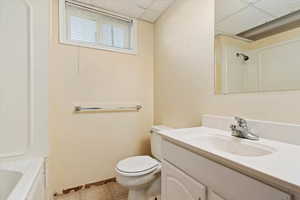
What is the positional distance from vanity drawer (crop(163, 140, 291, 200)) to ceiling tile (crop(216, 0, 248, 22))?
3.53 ft

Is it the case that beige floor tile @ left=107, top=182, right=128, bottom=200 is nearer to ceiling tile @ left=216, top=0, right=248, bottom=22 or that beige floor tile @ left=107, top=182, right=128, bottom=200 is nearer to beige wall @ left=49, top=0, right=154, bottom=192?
beige wall @ left=49, top=0, right=154, bottom=192

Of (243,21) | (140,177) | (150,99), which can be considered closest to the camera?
(243,21)

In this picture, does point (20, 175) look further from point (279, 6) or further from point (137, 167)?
point (279, 6)

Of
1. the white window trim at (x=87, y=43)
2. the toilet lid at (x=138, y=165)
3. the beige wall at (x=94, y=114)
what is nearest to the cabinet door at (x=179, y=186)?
the toilet lid at (x=138, y=165)

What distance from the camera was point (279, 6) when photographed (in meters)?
0.89

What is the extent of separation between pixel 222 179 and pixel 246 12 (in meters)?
1.11

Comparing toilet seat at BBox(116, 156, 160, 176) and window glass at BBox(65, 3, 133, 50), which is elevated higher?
window glass at BBox(65, 3, 133, 50)

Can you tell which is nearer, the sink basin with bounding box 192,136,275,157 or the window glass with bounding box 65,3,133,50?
the sink basin with bounding box 192,136,275,157

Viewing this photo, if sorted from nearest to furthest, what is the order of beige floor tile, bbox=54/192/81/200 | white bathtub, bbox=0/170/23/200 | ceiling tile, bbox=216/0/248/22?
white bathtub, bbox=0/170/23/200, ceiling tile, bbox=216/0/248/22, beige floor tile, bbox=54/192/81/200

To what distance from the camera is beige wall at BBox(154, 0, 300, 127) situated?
0.93 m

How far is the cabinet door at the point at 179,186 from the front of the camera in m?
0.74

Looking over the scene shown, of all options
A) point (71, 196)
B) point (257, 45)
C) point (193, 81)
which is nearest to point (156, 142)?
point (193, 81)

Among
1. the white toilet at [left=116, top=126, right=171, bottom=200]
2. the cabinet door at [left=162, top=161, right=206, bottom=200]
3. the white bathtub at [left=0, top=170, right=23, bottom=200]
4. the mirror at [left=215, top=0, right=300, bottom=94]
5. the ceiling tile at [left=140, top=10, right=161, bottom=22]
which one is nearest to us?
the cabinet door at [left=162, top=161, right=206, bottom=200]

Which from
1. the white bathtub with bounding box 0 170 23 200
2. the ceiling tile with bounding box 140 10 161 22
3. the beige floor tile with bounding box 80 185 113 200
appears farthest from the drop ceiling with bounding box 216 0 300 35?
the beige floor tile with bounding box 80 185 113 200
